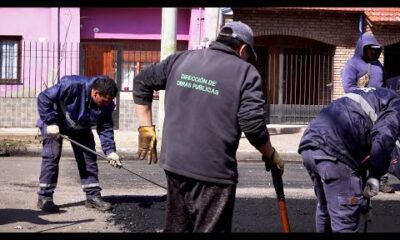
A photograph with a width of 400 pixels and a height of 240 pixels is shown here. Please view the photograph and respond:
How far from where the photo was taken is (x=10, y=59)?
18.5m

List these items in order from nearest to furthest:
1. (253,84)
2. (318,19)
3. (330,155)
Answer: (253,84), (330,155), (318,19)

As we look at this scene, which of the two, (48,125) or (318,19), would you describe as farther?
(318,19)

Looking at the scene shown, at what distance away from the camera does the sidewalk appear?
1339 cm

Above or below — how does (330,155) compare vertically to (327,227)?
above

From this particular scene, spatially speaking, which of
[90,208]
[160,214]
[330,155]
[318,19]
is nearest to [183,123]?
[330,155]

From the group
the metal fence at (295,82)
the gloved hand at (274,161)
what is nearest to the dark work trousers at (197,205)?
the gloved hand at (274,161)

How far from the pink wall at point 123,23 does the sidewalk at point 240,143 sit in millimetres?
2757

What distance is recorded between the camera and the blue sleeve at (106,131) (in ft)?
25.3

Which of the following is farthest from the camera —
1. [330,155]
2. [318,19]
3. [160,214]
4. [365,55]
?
[318,19]

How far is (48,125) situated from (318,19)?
1258cm

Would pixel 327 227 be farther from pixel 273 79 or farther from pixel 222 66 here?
pixel 273 79

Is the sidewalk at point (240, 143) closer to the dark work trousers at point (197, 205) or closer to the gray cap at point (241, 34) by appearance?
the dark work trousers at point (197, 205)
